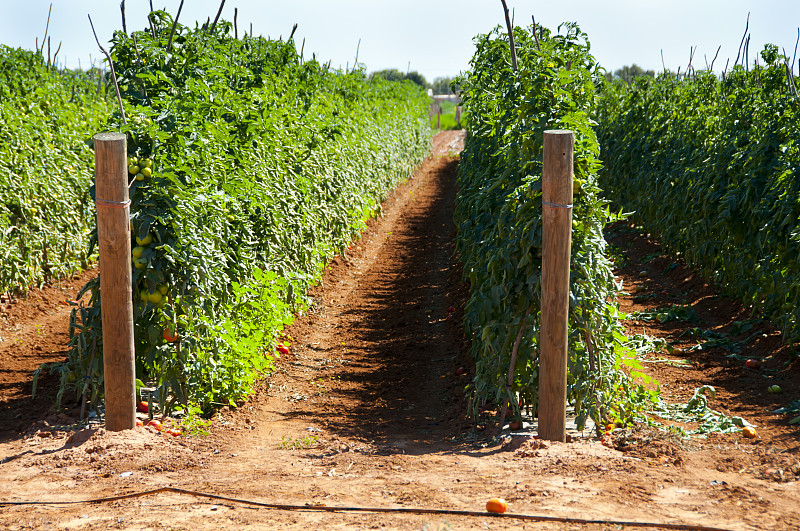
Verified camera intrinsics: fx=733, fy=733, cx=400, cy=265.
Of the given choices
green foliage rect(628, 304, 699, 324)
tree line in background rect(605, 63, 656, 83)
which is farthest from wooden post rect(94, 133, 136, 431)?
tree line in background rect(605, 63, 656, 83)

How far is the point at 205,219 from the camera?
512 cm

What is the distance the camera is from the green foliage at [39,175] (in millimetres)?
7914

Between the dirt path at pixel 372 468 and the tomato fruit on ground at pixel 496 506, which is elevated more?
the tomato fruit on ground at pixel 496 506

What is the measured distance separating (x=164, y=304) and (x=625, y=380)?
119 inches

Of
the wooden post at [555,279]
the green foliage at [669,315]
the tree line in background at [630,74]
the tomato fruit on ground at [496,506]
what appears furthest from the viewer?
the tree line in background at [630,74]

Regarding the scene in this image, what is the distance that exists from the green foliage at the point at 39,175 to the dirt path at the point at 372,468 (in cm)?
323

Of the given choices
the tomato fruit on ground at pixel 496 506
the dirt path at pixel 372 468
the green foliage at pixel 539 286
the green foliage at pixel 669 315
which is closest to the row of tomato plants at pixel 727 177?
the green foliage at pixel 669 315

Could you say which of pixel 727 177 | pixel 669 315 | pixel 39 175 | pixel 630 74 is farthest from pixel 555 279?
pixel 630 74

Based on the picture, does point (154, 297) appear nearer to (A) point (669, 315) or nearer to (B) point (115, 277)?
(B) point (115, 277)

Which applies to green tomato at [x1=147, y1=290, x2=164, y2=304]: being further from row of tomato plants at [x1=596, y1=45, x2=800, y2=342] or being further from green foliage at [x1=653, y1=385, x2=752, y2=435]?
row of tomato plants at [x1=596, y1=45, x2=800, y2=342]

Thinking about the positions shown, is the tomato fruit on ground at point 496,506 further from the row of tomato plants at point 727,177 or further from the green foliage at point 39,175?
the green foliage at point 39,175

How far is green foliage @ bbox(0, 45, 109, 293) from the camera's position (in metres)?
7.91

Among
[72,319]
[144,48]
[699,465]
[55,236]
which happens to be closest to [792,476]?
[699,465]

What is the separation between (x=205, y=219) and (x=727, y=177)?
580 centimetres
